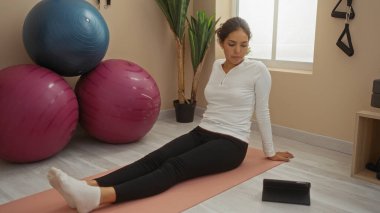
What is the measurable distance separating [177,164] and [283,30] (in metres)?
1.82

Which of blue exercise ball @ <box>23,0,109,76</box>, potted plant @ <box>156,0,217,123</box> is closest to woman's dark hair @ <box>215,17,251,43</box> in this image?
blue exercise ball @ <box>23,0,109,76</box>

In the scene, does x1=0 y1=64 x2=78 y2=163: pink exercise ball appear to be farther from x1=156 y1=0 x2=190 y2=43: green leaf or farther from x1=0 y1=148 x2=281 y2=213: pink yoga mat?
x1=156 y1=0 x2=190 y2=43: green leaf

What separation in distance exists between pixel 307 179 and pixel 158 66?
2.00m

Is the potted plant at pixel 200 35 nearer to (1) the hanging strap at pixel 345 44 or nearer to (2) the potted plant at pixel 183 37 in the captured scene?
(2) the potted plant at pixel 183 37

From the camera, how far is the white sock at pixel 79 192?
1505mm

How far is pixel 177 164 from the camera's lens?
72.5 inches

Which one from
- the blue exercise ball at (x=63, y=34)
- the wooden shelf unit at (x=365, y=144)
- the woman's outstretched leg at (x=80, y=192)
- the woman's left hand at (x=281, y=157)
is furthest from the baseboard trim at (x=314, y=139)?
the woman's outstretched leg at (x=80, y=192)

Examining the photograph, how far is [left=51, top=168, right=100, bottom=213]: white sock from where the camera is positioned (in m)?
1.50

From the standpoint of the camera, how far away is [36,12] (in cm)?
241

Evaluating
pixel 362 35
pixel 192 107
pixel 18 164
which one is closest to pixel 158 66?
pixel 192 107

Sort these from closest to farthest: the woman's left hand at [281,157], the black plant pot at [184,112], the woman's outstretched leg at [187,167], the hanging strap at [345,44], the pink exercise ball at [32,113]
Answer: the woman's outstretched leg at [187,167] → the pink exercise ball at [32,113] → the woman's left hand at [281,157] → the hanging strap at [345,44] → the black plant pot at [184,112]

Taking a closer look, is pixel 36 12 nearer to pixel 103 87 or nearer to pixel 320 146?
pixel 103 87

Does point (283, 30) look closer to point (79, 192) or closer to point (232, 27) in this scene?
point (232, 27)

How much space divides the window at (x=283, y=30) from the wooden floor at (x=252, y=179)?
Result: 72 centimetres
